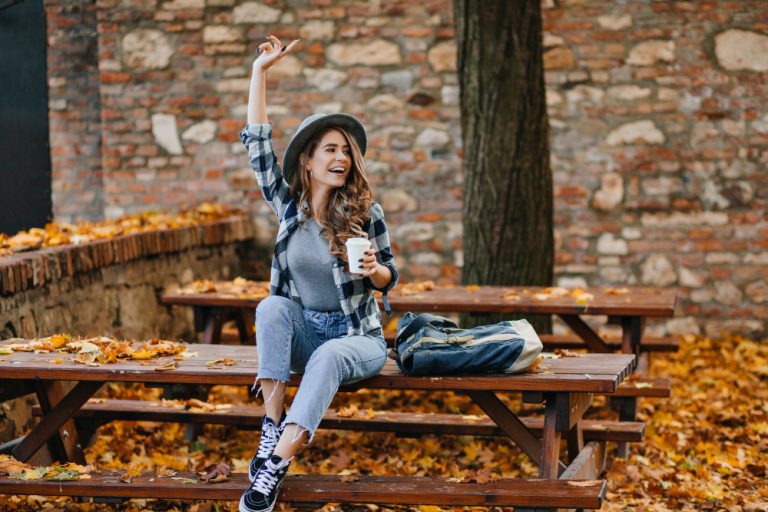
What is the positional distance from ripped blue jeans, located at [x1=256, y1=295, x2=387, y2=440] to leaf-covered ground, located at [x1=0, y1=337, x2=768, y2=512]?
0.86 metres

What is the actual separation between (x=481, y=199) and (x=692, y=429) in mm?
1670

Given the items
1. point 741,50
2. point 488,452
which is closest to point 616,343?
point 488,452

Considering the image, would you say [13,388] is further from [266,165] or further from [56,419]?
[266,165]

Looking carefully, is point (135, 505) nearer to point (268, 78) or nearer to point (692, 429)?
point (692, 429)

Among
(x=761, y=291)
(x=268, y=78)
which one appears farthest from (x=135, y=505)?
(x=761, y=291)

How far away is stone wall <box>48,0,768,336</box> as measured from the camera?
7.18 metres

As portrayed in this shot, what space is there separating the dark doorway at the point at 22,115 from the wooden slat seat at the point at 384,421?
12.4 feet

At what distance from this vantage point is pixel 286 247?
139 inches

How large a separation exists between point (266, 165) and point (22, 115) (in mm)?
4913

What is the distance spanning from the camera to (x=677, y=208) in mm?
7242

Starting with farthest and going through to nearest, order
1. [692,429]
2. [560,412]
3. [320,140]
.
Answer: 1. [692,429]
2. [320,140]
3. [560,412]

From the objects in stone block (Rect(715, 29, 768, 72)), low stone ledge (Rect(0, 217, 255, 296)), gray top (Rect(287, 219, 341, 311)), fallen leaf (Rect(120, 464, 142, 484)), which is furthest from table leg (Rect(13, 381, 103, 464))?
stone block (Rect(715, 29, 768, 72))

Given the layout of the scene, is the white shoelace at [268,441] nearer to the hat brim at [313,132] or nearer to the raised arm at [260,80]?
the hat brim at [313,132]

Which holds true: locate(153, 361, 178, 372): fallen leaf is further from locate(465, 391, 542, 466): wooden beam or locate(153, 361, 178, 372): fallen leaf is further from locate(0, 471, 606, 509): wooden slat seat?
locate(465, 391, 542, 466): wooden beam
